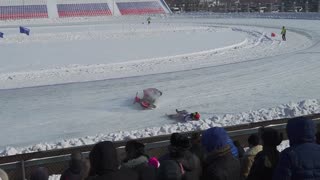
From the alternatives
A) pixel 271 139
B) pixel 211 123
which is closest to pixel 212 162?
pixel 271 139

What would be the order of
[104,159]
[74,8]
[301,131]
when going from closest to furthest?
[104,159] → [301,131] → [74,8]

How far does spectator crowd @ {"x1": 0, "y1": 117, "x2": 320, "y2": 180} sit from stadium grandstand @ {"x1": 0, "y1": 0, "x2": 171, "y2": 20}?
54.6 meters

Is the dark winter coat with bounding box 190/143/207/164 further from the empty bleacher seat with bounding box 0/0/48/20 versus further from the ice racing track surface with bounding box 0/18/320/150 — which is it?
the empty bleacher seat with bounding box 0/0/48/20

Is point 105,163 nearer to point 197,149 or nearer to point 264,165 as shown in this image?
point 264,165

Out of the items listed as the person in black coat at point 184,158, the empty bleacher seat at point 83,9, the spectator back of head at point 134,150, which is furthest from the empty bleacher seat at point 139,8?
the person in black coat at point 184,158

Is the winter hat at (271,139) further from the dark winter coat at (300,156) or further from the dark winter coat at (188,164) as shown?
the dark winter coat at (300,156)

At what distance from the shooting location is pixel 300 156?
3.15m

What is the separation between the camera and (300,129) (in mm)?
3209

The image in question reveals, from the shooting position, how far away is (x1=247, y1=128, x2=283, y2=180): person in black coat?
3990 mm

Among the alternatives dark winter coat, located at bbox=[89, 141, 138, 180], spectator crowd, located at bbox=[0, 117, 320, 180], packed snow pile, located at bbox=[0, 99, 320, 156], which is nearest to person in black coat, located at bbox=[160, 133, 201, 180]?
spectator crowd, located at bbox=[0, 117, 320, 180]

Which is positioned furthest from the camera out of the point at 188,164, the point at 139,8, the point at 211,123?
the point at 139,8

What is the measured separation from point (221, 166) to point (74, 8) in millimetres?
59337

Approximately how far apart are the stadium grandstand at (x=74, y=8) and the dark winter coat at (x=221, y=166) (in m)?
55.2

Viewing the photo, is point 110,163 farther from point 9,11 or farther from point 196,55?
point 9,11
